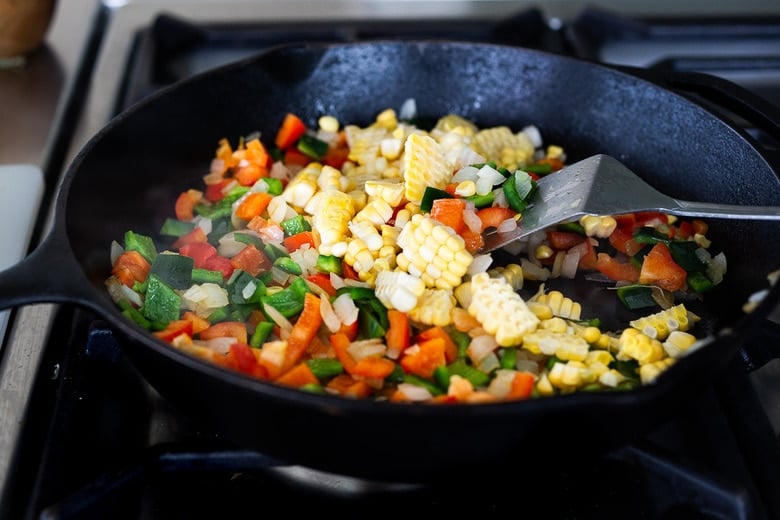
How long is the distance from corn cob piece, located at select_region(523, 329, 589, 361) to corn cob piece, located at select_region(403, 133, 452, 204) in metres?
0.40

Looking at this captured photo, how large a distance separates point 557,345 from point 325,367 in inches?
15.9

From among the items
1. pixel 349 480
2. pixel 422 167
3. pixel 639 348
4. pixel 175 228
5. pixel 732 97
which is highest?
pixel 732 97

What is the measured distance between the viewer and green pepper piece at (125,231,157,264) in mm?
1622

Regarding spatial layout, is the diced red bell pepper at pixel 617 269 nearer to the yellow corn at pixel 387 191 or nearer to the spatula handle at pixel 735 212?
the spatula handle at pixel 735 212

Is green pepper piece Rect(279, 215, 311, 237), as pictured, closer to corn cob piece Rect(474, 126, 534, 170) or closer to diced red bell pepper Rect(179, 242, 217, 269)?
diced red bell pepper Rect(179, 242, 217, 269)

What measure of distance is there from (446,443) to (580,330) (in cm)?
48

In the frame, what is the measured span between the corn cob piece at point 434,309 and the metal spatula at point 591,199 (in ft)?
0.62

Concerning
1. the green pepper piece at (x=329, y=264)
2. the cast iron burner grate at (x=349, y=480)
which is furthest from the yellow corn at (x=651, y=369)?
the green pepper piece at (x=329, y=264)

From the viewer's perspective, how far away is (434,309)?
1.45 metres

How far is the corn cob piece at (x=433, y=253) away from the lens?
4.84 ft

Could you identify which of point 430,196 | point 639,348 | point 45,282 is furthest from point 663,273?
point 45,282

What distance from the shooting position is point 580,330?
59.0 inches

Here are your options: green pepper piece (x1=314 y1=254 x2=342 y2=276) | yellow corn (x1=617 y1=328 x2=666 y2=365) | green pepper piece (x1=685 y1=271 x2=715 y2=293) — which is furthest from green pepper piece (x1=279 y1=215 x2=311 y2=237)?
green pepper piece (x1=685 y1=271 x2=715 y2=293)

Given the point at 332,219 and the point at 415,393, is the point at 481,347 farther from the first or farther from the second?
the point at 332,219
